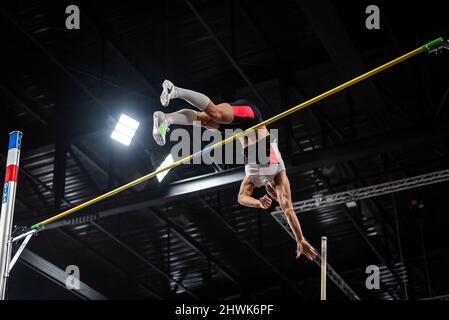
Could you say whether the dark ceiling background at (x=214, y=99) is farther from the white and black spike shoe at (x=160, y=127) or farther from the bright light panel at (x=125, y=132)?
the white and black spike shoe at (x=160, y=127)

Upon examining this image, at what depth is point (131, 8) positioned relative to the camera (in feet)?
36.9

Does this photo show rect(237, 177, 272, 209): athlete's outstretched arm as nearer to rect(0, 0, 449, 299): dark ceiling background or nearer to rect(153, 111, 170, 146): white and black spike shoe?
rect(153, 111, 170, 146): white and black spike shoe

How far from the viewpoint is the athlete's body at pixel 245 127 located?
722 centimetres

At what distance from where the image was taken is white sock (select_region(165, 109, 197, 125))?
738 centimetres

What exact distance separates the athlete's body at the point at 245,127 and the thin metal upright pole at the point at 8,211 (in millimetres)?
1300

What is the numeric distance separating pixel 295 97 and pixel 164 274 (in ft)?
21.1

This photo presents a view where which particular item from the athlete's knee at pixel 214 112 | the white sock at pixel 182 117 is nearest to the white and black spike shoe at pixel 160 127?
the white sock at pixel 182 117

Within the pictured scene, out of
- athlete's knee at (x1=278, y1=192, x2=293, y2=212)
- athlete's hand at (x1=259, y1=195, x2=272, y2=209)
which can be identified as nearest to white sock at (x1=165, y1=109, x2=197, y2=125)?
athlete's hand at (x1=259, y1=195, x2=272, y2=209)

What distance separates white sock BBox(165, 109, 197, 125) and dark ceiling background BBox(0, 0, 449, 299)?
10.2 ft

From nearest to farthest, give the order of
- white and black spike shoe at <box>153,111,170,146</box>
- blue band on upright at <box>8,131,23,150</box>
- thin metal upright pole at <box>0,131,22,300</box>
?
1. thin metal upright pole at <box>0,131,22,300</box>
2. blue band on upright at <box>8,131,23,150</box>
3. white and black spike shoe at <box>153,111,170,146</box>

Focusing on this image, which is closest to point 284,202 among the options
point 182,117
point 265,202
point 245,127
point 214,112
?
point 265,202

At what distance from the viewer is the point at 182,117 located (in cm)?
745
